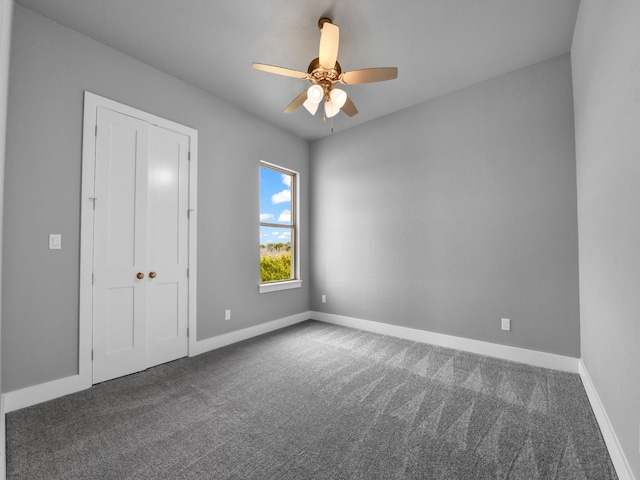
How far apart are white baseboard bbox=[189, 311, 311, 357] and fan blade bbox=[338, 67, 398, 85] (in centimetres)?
302

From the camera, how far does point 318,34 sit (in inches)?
97.1

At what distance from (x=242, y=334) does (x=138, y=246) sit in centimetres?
164

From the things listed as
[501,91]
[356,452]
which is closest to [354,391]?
[356,452]

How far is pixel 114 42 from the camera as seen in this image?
255cm

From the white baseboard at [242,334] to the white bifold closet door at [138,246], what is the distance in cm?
17

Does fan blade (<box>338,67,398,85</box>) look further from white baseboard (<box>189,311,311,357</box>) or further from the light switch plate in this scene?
white baseboard (<box>189,311,311,357</box>)

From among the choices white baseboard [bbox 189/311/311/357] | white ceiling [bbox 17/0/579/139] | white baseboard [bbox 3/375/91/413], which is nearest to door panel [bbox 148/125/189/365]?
white baseboard [bbox 189/311/311/357]

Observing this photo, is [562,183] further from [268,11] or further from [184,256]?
[184,256]

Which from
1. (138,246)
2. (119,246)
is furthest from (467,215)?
(119,246)

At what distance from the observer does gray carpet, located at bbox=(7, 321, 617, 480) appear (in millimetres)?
1533

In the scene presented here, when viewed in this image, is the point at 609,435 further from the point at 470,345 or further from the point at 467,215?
the point at 467,215

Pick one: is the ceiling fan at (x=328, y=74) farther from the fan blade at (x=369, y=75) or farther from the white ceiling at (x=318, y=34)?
the white ceiling at (x=318, y=34)

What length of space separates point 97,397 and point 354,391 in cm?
202

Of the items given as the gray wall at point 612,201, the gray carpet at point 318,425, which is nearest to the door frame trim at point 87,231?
the gray carpet at point 318,425
